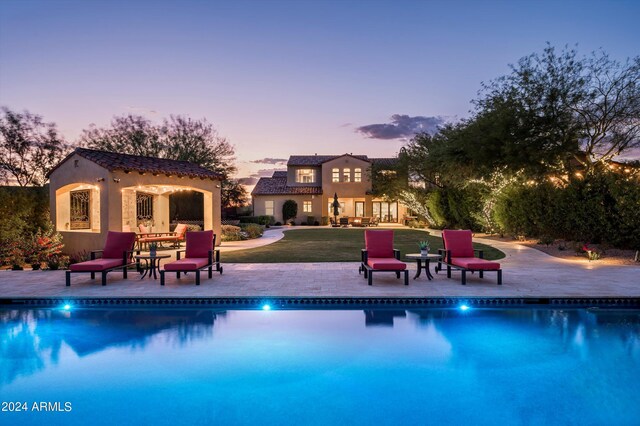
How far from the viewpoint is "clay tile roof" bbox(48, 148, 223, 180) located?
1243cm

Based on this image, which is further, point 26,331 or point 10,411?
point 26,331

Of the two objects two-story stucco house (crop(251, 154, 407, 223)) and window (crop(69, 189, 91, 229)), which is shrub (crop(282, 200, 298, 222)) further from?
window (crop(69, 189, 91, 229))

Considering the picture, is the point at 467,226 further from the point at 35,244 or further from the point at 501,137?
the point at 35,244

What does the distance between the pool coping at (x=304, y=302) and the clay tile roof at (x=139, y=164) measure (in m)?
6.38

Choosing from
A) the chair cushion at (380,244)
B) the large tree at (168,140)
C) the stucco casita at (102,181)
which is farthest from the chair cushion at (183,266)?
the large tree at (168,140)

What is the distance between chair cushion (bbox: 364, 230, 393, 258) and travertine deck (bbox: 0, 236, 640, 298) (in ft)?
1.86

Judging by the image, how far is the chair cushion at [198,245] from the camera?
893 centimetres

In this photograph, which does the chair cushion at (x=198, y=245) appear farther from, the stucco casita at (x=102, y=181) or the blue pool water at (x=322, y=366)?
the stucco casita at (x=102, y=181)

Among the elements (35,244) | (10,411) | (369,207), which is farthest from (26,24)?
(369,207)

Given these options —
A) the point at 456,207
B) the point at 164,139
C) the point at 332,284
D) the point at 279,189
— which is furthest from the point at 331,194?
the point at 332,284

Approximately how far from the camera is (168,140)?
3059 centimetres

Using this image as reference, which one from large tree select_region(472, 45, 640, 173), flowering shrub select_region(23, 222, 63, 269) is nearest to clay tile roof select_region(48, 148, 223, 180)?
flowering shrub select_region(23, 222, 63, 269)

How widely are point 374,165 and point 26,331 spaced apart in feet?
91.4

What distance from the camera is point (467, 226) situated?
2242cm
